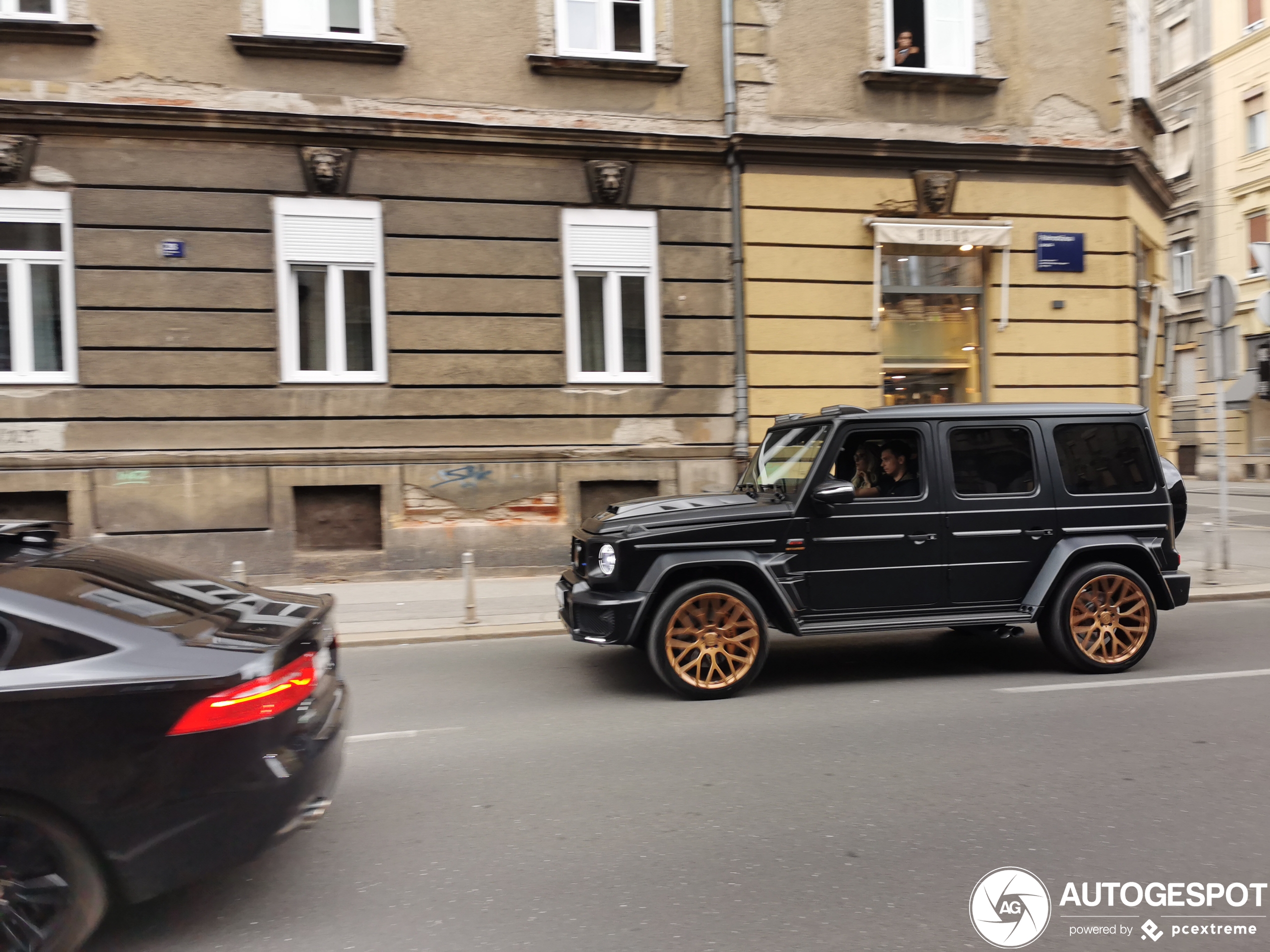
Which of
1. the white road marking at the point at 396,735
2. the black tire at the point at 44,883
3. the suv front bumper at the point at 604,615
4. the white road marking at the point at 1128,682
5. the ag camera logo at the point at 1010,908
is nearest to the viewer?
the black tire at the point at 44,883

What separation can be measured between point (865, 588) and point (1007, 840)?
2.61m

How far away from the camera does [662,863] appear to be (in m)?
3.66

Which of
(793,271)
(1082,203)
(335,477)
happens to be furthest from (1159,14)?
(335,477)

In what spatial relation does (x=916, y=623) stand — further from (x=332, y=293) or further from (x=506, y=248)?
(x=332, y=293)

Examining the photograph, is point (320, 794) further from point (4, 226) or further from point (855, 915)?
point (4, 226)

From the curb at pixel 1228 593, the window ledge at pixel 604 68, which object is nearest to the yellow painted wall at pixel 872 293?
the window ledge at pixel 604 68

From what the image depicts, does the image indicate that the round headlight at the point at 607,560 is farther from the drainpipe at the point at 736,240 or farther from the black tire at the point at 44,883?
the drainpipe at the point at 736,240

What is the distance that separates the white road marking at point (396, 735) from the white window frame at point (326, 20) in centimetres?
952

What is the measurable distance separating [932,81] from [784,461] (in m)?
9.22

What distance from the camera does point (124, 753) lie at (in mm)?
2963

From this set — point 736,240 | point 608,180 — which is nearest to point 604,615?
point 608,180

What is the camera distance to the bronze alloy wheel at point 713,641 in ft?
19.8

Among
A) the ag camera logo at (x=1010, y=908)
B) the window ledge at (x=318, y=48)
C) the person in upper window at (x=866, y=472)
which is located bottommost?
the ag camera logo at (x=1010, y=908)

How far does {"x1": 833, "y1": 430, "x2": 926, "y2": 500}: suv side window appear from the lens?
21.0 feet
